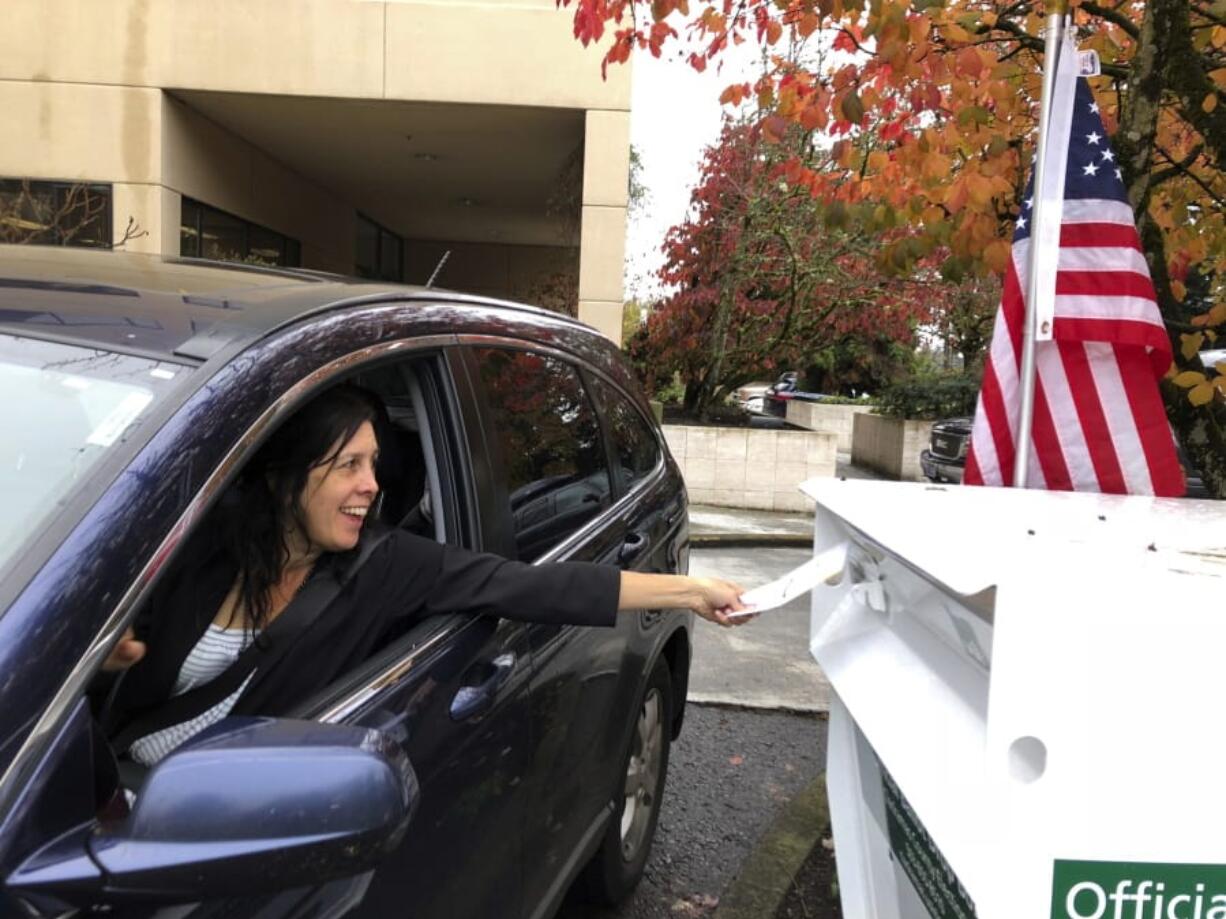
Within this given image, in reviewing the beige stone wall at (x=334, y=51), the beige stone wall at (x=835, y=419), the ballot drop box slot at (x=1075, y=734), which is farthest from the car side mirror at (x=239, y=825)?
the beige stone wall at (x=835, y=419)

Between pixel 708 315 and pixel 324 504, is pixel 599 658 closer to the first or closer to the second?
pixel 324 504

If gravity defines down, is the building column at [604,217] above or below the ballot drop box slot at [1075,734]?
above

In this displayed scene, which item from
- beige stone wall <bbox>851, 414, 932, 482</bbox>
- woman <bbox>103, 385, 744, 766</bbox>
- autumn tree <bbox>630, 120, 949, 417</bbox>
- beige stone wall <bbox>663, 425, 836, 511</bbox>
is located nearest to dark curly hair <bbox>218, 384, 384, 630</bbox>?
woman <bbox>103, 385, 744, 766</bbox>

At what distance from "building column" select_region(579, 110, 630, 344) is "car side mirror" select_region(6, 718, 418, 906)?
8.69 m

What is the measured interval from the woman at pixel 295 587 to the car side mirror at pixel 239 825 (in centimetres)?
50

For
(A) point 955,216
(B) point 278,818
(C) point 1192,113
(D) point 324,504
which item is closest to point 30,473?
(D) point 324,504

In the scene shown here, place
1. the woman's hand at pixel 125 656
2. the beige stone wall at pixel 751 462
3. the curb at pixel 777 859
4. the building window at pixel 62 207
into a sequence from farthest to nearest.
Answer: the beige stone wall at pixel 751 462
the building window at pixel 62 207
the curb at pixel 777 859
the woman's hand at pixel 125 656

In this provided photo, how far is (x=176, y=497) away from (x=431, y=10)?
31.0 ft

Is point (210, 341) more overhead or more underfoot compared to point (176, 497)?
more overhead

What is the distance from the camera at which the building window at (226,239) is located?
1033 cm

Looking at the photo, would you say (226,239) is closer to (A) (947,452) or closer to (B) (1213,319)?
(A) (947,452)

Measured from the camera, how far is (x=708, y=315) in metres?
13.0

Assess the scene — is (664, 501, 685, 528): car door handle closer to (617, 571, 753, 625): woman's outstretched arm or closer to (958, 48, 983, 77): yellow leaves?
(617, 571, 753, 625): woman's outstretched arm

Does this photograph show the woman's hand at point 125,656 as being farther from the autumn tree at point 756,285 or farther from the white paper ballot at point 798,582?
the autumn tree at point 756,285
